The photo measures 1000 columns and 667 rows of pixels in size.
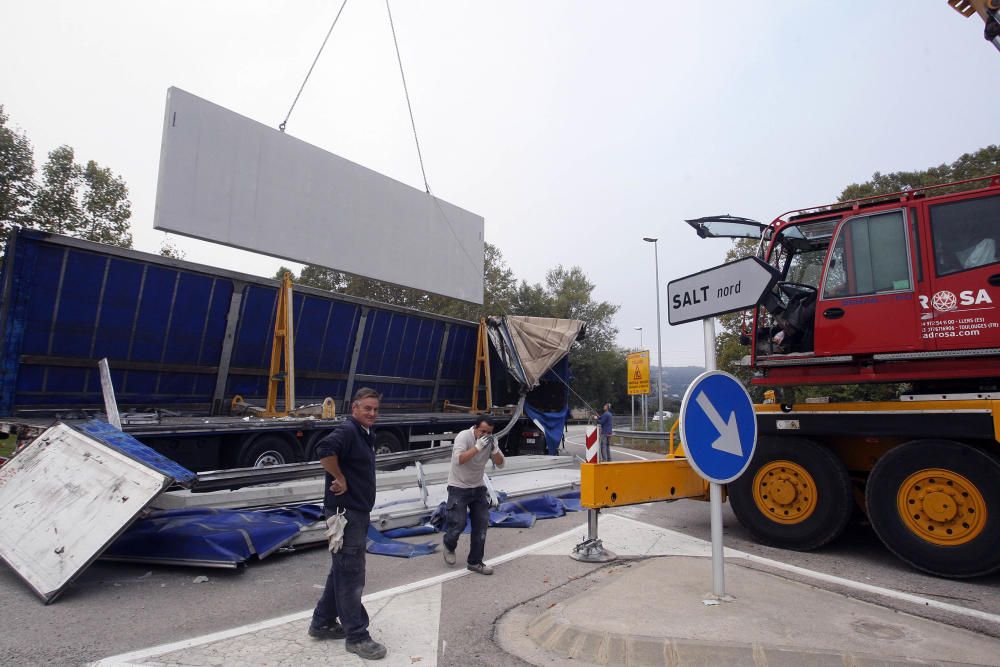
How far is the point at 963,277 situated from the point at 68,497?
301 inches

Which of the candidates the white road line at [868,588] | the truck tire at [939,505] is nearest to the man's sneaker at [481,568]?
the white road line at [868,588]

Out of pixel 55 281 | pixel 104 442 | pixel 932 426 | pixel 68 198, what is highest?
pixel 68 198

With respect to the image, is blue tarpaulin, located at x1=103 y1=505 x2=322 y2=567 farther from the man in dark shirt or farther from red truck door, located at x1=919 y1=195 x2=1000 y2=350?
red truck door, located at x1=919 y1=195 x2=1000 y2=350

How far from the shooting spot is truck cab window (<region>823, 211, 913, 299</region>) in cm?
543

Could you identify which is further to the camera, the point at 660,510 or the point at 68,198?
the point at 68,198

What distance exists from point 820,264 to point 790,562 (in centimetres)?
289

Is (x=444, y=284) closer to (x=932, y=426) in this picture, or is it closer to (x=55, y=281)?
(x=55, y=281)

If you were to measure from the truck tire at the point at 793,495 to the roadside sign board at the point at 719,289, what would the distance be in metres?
2.48

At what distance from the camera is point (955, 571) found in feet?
16.4

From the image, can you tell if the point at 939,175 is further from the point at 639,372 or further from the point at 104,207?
the point at 104,207

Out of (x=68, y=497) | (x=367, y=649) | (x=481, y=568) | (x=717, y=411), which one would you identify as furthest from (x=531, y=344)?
(x=367, y=649)

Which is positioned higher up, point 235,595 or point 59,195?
point 59,195

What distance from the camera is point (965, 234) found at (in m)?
5.18

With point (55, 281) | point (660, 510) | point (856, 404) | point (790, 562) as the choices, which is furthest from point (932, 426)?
point (55, 281)
